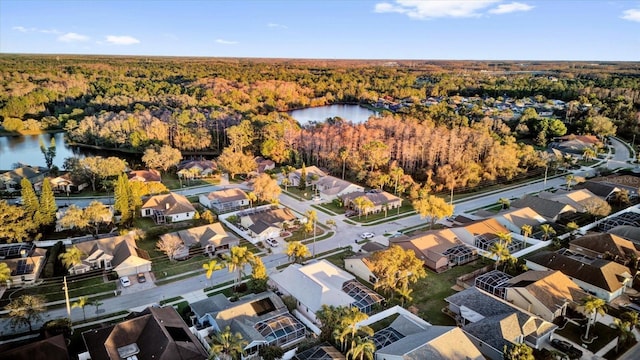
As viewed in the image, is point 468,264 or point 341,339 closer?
point 341,339

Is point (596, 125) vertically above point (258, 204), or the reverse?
point (596, 125)

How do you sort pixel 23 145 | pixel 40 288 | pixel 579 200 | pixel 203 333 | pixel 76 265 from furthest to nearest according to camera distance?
pixel 23 145 < pixel 579 200 < pixel 76 265 < pixel 40 288 < pixel 203 333

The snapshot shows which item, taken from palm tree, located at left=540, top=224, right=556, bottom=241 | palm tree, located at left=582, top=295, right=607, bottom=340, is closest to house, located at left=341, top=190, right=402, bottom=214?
palm tree, located at left=540, top=224, right=556, bottom=241

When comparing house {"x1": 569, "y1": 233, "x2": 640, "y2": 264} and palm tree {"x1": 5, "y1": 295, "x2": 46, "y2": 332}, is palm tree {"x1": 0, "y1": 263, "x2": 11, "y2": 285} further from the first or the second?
house {"x1": 569, "y1": 233, "x2": 640, "y2": 264}

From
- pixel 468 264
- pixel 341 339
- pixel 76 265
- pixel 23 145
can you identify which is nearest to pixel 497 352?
pixel 341 339

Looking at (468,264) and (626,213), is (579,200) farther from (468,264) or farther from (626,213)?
(468,264)

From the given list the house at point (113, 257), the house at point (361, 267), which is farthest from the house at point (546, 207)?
the house at point (113, 257)
